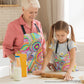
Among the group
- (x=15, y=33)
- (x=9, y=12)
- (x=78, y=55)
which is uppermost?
(x=9, y=12)

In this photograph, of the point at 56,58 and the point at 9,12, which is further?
the point at 9,12

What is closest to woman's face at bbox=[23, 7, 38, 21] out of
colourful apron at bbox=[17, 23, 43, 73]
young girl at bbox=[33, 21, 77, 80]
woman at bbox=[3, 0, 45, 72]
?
woman at bbox=[3, 0, 45, 72]

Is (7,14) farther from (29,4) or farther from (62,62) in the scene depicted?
(62,62)

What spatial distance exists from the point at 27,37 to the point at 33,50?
16 cm

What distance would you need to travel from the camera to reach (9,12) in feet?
11.8

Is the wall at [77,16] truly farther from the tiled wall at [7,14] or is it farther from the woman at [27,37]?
the woman at [27,37]

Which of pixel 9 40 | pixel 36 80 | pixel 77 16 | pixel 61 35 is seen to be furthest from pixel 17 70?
pixel 77 16

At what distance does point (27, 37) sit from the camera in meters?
2.06

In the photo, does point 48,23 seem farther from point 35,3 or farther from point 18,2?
point 35,3

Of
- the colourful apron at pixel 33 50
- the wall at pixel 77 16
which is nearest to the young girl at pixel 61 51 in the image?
the colourful apron at pixel 33 50

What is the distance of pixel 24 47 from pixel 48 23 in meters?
1.41

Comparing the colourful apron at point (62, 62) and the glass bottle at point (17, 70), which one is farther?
the colourful apron at point (62, 62)

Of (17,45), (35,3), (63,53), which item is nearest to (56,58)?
(63,53)

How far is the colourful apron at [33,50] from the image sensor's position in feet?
6.81
